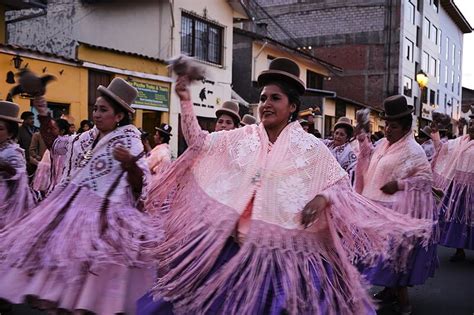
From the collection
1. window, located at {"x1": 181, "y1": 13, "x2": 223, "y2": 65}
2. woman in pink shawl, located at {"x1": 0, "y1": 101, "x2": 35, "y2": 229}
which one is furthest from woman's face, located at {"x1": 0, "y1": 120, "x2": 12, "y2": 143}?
window, located at {"x1": 181, "y1": 13, "x2": 223, "y2": 65}

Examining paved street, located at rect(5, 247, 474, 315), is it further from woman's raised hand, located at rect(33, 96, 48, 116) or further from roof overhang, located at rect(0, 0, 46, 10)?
roof overhang, located at rect(0, 0, 46, 10)

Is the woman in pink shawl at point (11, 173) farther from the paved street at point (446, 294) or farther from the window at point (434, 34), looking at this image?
the window at point (434, 34)

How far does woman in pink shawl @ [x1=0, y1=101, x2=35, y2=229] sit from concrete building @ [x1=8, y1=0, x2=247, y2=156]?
37.8 ft

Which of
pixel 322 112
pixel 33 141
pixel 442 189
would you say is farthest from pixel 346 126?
pixel 322 112

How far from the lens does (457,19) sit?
4956 centimetres

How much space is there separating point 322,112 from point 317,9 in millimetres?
12920

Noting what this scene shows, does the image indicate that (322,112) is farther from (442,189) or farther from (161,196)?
(161,196)

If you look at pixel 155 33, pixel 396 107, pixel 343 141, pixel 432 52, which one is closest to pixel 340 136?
pixel 343 141

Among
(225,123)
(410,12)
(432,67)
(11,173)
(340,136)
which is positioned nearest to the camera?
(11,173)

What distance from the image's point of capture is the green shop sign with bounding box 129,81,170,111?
16.7 metres

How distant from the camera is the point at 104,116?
4.27m

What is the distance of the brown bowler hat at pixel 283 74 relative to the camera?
3537mm

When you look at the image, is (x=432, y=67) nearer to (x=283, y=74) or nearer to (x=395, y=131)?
(x=395, y=131)

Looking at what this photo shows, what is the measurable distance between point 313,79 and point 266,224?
2632 centimetres
